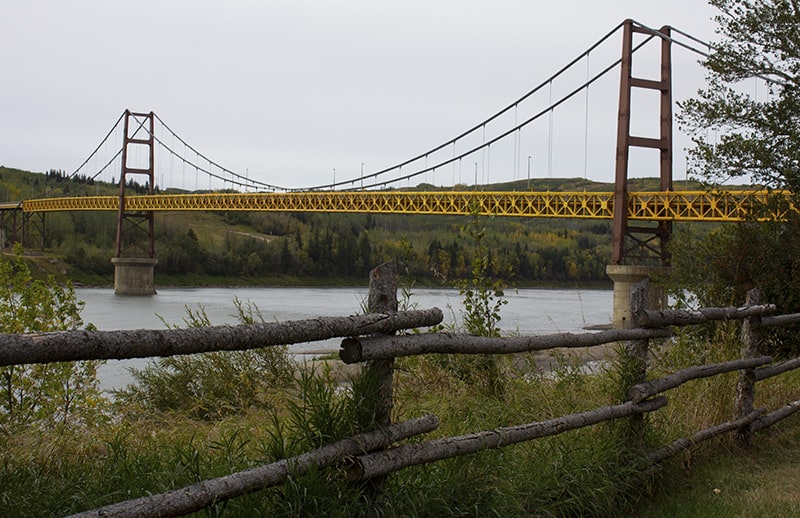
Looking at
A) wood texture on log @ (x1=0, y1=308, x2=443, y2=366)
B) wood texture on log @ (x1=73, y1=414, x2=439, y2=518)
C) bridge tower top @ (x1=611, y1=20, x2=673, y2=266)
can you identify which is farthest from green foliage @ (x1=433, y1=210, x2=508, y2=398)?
bridge tower top @ (x1=611, y1=20, x2=673, y2=266)

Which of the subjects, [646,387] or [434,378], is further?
[434,378]

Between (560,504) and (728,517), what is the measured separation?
2.96ft

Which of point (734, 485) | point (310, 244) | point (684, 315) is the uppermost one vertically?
point (310, 244)

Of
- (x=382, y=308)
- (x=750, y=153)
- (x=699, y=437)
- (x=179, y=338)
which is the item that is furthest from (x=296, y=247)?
(x=179, y=338)

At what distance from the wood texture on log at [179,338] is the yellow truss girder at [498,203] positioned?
61.9 ft

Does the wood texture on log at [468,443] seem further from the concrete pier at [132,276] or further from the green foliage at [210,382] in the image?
the concrete pier at [132,276]

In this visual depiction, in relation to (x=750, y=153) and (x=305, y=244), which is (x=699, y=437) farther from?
(x=305, y=244)

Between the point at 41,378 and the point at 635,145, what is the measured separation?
26933 mm

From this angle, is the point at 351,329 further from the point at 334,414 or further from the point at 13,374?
the point at 13,374

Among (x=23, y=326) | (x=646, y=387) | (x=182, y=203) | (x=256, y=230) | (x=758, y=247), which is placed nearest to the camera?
(x=646, y=387)

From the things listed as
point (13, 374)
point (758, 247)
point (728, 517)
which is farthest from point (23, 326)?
point (758, 247)

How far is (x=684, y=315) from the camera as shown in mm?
4480

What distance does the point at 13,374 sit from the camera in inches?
241

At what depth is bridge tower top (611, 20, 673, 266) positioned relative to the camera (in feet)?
95.8
